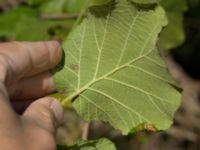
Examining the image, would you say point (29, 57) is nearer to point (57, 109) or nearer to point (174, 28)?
point (57, 109)

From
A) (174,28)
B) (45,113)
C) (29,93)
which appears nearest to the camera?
(45,113)

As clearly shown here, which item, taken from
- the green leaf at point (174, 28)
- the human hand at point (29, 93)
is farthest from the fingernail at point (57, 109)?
the green leaf at point (174, 28)

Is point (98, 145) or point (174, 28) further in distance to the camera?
point (174, 28)

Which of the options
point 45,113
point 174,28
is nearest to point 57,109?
point 45,113

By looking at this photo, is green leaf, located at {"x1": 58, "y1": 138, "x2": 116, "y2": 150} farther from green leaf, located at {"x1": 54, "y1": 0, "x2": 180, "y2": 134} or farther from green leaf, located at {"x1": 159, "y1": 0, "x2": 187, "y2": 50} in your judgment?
green leaf, located at {"x1": 159, "y1": 0, "x2": 187, "y2": 50}

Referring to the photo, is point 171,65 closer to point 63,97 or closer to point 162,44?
point 162,44

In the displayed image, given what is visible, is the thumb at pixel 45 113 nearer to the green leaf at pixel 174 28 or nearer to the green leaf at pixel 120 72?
the green leaf at pixel 120 72

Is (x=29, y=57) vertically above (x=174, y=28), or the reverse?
(x=29, y=57)
